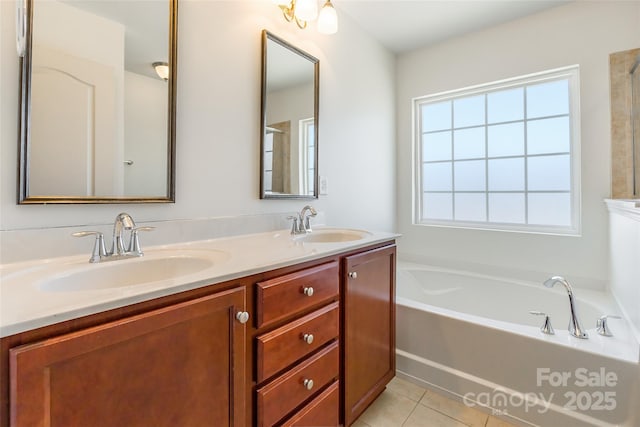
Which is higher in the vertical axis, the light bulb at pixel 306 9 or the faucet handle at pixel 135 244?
the light bulb at pixel 306 9

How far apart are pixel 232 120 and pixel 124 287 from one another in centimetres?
99

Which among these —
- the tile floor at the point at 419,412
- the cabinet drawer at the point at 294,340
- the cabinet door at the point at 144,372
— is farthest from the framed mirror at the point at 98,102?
the tile floor at the point at 419,412

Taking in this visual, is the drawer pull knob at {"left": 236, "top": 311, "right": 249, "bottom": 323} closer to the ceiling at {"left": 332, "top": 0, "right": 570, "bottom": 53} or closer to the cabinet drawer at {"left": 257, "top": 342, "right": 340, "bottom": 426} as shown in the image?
the cabinet drawer at {"left": 257, "top": 342, "right": 340, "bottom": 426}

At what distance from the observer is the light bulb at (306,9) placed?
157 centimetres

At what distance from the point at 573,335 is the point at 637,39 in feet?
6.15

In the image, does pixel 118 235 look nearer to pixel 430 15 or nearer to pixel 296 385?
pixel 296 385

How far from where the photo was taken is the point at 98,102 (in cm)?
104

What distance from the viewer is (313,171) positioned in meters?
1.91

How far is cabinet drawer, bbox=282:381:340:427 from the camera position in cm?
105

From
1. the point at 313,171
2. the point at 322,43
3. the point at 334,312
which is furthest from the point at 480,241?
the point at 322,43

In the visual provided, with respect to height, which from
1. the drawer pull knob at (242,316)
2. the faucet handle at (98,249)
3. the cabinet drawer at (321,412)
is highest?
the faucet handle at (98,249)

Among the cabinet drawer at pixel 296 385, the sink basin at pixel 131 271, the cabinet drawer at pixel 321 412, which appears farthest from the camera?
the cabinet drawer at pixel 321 412

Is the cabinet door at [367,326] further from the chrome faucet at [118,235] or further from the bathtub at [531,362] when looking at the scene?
the chrome faucet at [118,235]

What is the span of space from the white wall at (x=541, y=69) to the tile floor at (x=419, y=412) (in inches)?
46.4
